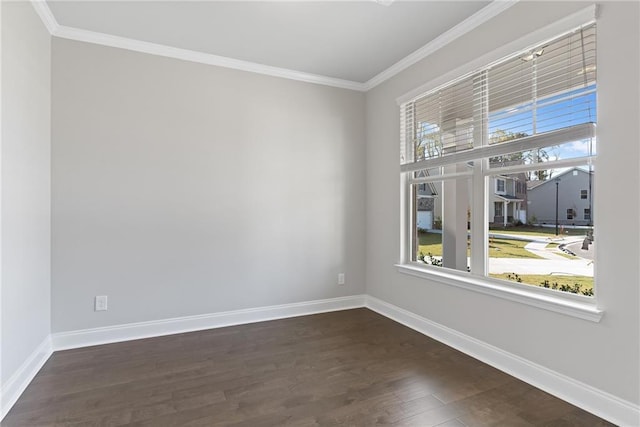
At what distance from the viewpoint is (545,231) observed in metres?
2.35

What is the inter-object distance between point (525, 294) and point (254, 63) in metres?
3.20

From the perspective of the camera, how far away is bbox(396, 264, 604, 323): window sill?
1.94m

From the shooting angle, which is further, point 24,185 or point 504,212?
point 504,212

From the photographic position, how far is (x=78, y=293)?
111 inches

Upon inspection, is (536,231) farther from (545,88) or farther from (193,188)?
(193,188)

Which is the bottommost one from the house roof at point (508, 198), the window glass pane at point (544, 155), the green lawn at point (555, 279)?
the green lawn at point (555, 279)

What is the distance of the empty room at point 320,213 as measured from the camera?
1911mm

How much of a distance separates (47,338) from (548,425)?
3541 millimetres

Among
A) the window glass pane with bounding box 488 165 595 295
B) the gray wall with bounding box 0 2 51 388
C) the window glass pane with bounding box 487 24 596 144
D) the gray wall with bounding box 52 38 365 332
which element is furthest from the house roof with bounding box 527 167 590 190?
the gray wall with bounding box 0 2 51 388

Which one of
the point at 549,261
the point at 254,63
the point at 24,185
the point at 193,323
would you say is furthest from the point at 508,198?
the point at 24,185

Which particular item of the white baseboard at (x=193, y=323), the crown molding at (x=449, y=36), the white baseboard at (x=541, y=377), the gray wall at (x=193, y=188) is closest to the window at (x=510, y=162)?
the crown molding at (x=449, y=36)

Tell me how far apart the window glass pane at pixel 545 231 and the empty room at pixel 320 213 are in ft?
0.05

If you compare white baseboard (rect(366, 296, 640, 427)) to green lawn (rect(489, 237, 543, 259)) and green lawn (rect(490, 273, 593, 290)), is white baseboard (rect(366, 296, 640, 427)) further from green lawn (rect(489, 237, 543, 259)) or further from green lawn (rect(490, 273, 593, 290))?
green lawn (rect(489, 237, 543, 259))

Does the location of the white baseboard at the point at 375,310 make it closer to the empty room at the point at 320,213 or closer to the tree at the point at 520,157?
the empty room at the point at 320,213
